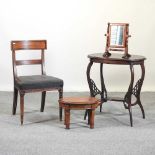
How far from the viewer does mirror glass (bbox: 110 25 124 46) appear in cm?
393

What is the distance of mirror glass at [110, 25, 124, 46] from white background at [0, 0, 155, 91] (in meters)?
1.41

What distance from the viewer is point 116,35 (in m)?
3.95

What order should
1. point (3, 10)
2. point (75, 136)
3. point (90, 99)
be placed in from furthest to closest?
point (3, 10) → point (90, 99) → point (75, 136)

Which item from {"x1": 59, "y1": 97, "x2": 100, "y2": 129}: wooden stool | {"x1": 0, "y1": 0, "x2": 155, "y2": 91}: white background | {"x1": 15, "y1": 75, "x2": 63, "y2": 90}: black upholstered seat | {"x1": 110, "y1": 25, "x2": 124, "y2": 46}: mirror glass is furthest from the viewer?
{"x1": 0, "y1": 0, "x2": 155, "y2": 91}: white background

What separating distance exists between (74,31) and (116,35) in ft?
4.95

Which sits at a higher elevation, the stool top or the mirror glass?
the mirror glass

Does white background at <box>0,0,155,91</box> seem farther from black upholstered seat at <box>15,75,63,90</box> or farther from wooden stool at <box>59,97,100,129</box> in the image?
wooden stool at <box>59,97,100,129</box>

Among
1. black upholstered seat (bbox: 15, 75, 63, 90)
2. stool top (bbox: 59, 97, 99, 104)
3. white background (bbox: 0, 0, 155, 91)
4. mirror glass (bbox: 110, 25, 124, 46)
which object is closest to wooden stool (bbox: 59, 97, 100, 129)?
stool top (bbox: 59, 97, 99, 104)

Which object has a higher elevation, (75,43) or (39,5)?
(39,5)

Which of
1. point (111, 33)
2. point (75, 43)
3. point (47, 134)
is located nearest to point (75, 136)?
point (47, 134)

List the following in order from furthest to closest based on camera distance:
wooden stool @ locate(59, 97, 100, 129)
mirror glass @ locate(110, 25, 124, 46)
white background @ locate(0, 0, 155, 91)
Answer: white background @ locate(0, 0, 155, 91), mirror glass @ locate(110, 25, 124, 46), wooden stool @ locate(59, 97, 100, 129)

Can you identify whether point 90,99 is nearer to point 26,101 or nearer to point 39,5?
point 26,101

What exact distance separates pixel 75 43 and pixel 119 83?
0.91 meters

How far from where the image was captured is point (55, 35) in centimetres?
535
